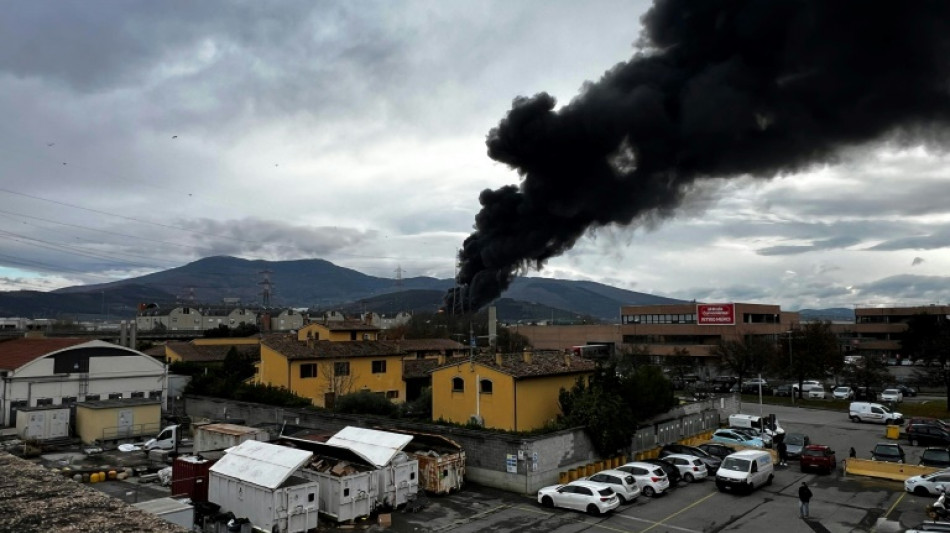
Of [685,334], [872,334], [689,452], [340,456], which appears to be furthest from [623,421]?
[872,334]

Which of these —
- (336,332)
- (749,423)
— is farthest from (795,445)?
(336,332)

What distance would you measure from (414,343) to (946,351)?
5160cm

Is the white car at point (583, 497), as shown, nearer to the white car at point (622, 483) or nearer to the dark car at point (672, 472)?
the white car at point (622, 483)

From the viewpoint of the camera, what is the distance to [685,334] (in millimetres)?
91062

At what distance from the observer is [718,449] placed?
1262 inches

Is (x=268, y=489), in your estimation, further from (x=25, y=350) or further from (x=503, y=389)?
(x=25, y=350)

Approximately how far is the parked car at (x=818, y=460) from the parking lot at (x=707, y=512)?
0.64m

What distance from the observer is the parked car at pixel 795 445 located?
109 ft

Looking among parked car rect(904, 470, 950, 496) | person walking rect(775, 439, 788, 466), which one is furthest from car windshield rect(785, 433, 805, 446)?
parked car rect(904, 470, 950, 496)

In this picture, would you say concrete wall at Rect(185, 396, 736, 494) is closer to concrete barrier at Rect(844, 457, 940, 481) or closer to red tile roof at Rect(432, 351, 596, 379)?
red tile roof at Rect(432, 351, 596, 379)

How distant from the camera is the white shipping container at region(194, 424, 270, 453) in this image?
28578 millimetres

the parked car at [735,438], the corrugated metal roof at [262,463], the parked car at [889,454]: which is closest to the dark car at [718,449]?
the parked car at [735,438]

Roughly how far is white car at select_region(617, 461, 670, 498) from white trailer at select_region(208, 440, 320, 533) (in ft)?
43.7

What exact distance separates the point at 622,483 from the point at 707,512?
3257mm
